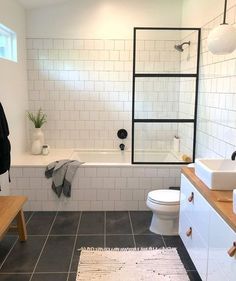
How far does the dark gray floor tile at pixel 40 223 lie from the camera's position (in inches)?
124

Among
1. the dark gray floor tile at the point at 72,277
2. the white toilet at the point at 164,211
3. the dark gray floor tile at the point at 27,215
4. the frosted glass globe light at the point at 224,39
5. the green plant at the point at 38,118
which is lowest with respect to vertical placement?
the dark gray floor tile at the point at 72,277

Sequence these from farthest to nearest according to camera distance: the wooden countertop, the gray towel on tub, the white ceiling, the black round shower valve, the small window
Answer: the black round shower valve → the white ceiling → the small window → the gray towel on tub → the wooden countertop

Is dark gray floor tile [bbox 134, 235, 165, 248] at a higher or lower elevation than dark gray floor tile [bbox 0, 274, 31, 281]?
higher

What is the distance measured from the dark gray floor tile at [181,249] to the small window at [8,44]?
290 centimetres

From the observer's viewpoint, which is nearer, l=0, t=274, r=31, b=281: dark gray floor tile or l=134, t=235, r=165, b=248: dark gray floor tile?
l=0, t=274, r=31, b=281: dark gray floor tile

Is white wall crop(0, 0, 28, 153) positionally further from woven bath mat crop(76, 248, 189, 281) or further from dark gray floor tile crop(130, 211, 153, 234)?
woven bath mat crop(76, 248, 189, 281)

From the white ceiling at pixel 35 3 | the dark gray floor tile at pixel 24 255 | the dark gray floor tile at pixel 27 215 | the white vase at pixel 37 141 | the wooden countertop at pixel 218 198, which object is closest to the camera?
the wooden countertop at pixel 218 198

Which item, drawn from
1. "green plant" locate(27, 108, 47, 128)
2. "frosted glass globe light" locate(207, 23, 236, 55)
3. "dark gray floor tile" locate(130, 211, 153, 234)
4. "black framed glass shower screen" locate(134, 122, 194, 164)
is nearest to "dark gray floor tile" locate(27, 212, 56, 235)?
"dark gray floor tile" locate(130, 211, 153, 234)

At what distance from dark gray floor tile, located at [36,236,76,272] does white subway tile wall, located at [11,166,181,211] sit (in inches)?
28.0

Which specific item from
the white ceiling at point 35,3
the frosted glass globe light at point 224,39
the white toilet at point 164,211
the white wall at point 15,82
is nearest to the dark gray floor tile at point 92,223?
the white toilet at point 164,211

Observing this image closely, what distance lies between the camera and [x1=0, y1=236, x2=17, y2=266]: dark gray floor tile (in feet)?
8.87

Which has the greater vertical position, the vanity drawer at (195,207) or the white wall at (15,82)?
the white wall at (15,82)

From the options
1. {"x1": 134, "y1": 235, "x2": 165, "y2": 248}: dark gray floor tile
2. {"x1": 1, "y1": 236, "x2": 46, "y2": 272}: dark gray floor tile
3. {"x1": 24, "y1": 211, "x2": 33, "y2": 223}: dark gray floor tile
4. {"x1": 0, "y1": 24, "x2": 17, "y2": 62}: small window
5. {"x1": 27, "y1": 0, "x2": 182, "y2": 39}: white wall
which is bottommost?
{"x1": 1, "y1": 236, "x2": 46, "y2": 272}: dark gray floor tile

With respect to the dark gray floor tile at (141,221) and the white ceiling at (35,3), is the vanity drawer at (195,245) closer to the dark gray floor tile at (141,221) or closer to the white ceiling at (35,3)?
the dark gray floor tile at (141,221)
